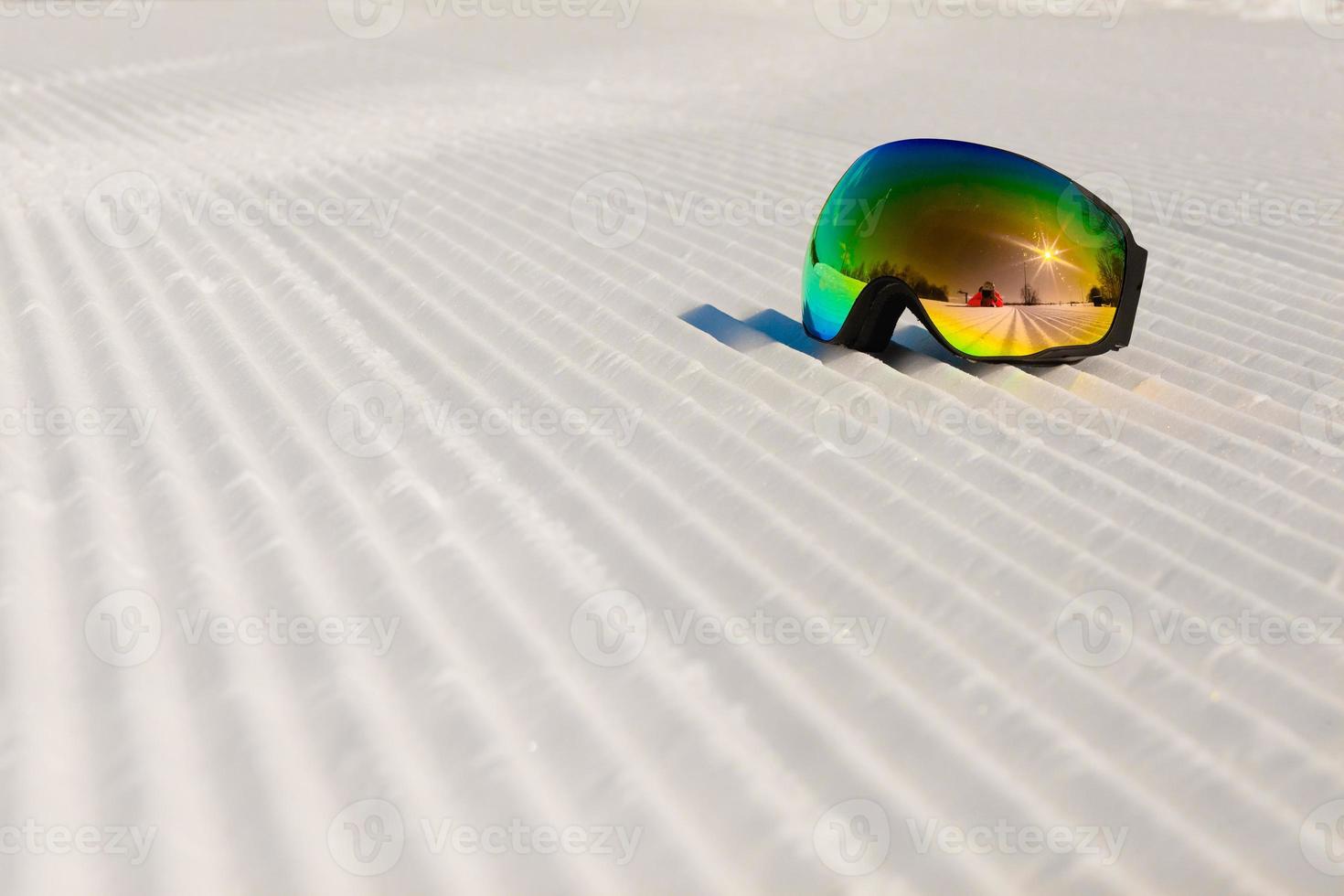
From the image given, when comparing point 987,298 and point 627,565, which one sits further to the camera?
point 987,298

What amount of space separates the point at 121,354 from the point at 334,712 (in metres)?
1.21

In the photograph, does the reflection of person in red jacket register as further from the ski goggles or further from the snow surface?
the snow surface

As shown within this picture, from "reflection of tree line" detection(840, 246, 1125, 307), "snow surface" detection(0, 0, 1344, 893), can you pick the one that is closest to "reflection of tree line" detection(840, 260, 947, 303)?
"reflection of tree line" detection(840, 246, 1125, 307)

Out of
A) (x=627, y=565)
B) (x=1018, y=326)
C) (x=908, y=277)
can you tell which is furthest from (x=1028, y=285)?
(x=627, y=565)

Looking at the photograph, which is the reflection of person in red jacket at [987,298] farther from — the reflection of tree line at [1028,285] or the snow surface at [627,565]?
the snow surface at [627,565]

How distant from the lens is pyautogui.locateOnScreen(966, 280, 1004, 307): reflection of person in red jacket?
6.75ft

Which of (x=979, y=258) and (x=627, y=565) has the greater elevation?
(x=979, y=258)

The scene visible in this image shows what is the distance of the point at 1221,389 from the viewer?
2.13 meters

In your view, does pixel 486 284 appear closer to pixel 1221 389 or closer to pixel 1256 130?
pixel 1221 389

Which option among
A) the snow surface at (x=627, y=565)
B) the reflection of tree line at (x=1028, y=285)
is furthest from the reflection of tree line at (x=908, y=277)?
the snow surface at (x=627, y=565)

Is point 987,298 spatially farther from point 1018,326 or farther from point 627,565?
point 627,565

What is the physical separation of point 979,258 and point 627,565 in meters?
0.99

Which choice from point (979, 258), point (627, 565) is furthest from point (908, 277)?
point (627, 565)

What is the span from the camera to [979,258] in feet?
6.75
